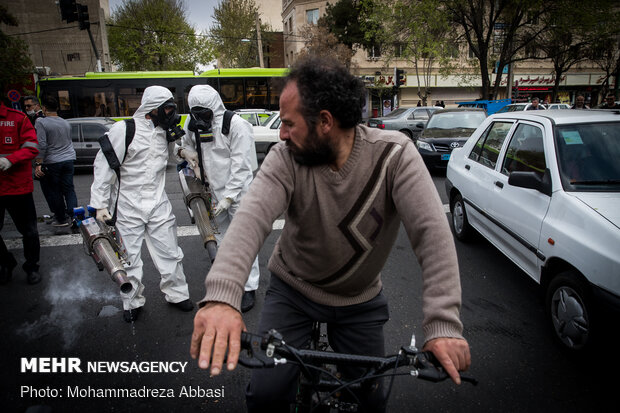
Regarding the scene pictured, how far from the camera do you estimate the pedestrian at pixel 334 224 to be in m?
1.52

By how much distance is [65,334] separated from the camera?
3475mm

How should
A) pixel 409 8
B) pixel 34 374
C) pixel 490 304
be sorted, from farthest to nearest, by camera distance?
pixel 409 8 → pixel 490 304 → pixel 34 374

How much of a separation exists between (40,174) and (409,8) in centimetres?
1660

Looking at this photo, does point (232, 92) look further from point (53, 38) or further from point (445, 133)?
point (53, 38)

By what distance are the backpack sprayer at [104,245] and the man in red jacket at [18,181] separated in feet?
4.99

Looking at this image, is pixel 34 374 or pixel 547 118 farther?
pixel 547 118

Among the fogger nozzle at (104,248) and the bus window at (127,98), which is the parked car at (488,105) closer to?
the bus window at (127,98)

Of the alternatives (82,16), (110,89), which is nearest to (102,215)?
(110,89)

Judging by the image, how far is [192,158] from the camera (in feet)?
13.1

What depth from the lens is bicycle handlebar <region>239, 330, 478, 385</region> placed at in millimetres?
1208

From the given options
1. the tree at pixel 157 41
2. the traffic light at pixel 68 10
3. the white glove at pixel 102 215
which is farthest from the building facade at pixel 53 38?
the white glove at pixel 102 215

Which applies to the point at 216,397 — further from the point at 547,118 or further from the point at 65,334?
the point at 547,118

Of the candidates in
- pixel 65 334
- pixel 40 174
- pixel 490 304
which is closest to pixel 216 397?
pixel 65 334

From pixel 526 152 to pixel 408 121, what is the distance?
43.3ft
